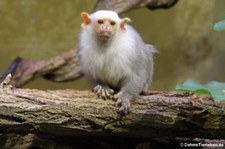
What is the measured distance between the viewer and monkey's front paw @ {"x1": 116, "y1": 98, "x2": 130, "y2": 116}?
11.0ft

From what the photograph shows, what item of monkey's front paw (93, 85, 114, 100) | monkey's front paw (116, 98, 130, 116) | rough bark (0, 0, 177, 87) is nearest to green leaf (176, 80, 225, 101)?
monkey's front paw (116, 98, 130, 116)

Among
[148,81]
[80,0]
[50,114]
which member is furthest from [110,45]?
[80,0]

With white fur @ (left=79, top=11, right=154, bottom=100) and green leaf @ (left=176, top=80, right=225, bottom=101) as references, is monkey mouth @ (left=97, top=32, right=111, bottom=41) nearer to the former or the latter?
white fur @ (left=79, top=11, right=154, bottom=100)

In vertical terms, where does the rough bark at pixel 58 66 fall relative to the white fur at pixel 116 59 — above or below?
above

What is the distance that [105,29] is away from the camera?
3.59m

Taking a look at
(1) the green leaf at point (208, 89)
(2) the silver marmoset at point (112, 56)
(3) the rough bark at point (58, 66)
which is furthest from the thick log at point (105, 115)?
(3) the rough bark at point (58, 66)

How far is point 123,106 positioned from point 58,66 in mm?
1772

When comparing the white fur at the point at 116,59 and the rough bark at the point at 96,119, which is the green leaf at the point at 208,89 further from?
the white fur at the point at 116,59

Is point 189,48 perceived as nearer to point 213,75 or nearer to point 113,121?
point 213,75

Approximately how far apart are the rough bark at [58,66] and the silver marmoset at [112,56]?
3.88 ft

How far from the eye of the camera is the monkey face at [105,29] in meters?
3.59

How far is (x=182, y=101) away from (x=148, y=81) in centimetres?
63

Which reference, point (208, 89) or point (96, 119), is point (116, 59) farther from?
point (208, 89)

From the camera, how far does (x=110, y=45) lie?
369cm
